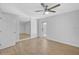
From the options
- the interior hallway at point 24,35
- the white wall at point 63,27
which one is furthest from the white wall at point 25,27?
the white wall at point 63,27

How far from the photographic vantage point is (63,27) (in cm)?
205

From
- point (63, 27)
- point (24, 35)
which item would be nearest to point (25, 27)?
point (24, 35)

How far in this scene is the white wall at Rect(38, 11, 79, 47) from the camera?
6.27ft

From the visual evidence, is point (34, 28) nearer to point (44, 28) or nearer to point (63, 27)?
point (44, 28)

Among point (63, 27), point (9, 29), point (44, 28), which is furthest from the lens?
point (63, 27)

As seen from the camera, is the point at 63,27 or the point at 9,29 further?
the point at 63,27

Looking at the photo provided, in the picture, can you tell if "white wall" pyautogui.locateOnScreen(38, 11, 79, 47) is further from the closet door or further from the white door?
the closet door

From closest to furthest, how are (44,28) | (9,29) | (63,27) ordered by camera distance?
(9,29) → (44,28) → (63,27)

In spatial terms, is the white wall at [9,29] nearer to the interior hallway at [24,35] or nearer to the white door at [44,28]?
the interior hallway at [24,35]

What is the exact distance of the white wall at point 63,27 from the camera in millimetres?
1910

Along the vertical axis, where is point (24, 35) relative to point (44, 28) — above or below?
below

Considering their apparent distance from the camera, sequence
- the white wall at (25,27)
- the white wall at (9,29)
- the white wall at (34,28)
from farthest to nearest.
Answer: the white wall at (34,28)
the white wall at (25,27)
the white wall at (9,29)

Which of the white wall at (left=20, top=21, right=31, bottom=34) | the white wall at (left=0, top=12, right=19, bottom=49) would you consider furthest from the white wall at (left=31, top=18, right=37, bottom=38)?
the white wall at (left=0, top=12, right=19, bottom=49)

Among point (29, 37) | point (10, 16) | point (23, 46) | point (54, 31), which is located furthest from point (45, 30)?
point (10, 16)
